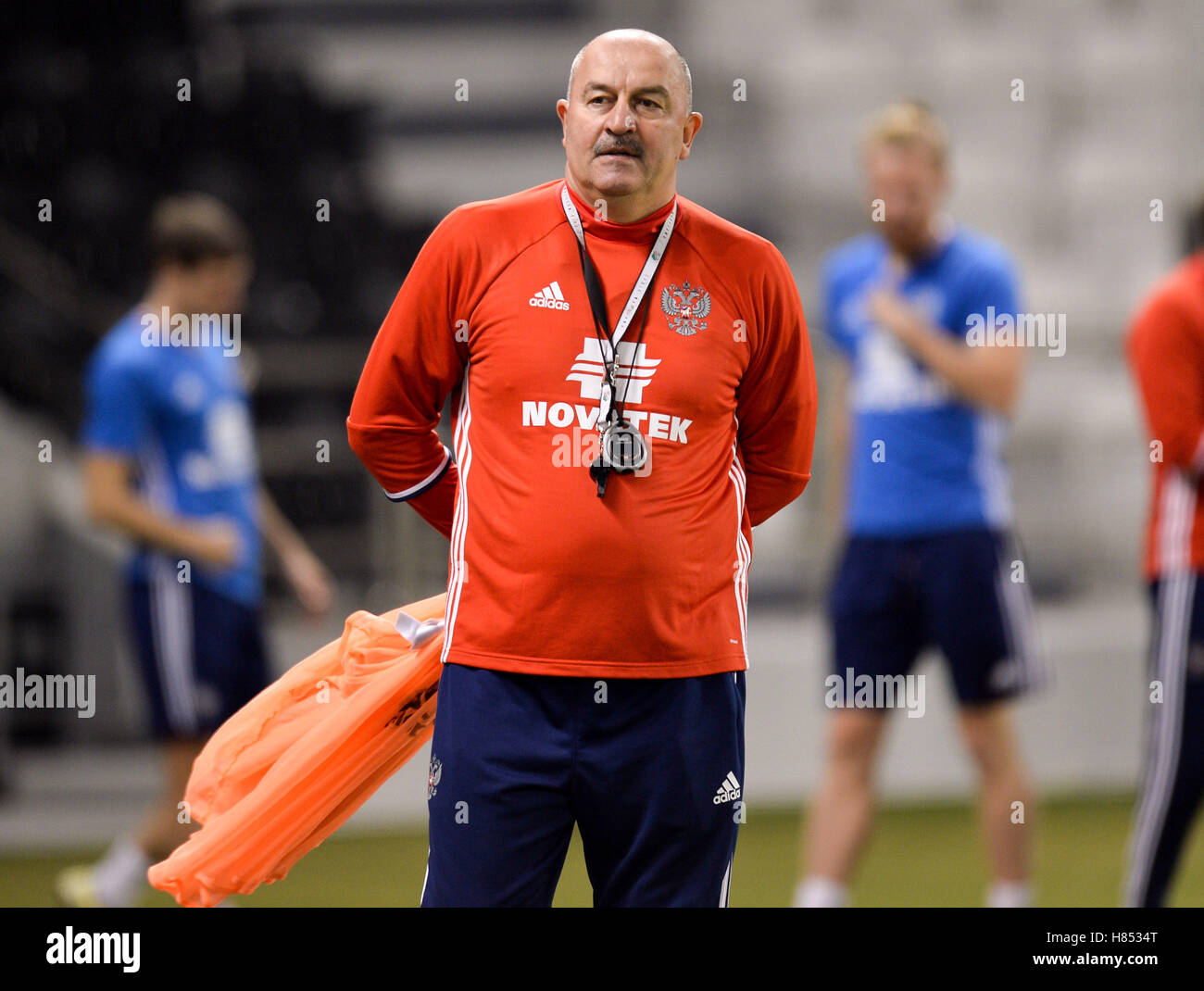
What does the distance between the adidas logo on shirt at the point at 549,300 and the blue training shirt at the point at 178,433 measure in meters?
2.41

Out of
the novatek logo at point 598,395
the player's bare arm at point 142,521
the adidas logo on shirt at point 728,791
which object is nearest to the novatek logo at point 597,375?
the novatek logo at point 598,395

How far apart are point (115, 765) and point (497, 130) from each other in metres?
5.33

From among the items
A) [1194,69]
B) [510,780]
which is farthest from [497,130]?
[510,780]

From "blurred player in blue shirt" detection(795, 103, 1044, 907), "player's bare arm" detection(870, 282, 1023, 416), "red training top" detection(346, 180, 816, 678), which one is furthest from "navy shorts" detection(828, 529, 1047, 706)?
"red training top" detection(346, 180, 816, 678)

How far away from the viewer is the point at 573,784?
93.4 inches

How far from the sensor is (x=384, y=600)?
22.9 ft

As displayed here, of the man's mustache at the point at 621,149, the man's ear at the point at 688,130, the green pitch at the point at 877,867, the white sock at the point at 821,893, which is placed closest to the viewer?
the man's mustache at the point at 621,149

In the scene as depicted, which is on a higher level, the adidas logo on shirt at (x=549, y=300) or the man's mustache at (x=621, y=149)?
the man's mustache at (x=621, y=149)

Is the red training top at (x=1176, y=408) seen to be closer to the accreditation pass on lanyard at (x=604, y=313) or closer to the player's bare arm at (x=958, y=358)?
the player's bare arm at (x=958, y=358)

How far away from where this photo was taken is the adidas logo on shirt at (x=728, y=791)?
2430 millimetres

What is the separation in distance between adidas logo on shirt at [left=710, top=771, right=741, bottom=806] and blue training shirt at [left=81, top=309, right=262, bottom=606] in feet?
8.08

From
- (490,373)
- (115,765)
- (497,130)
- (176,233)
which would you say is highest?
(497,130)
